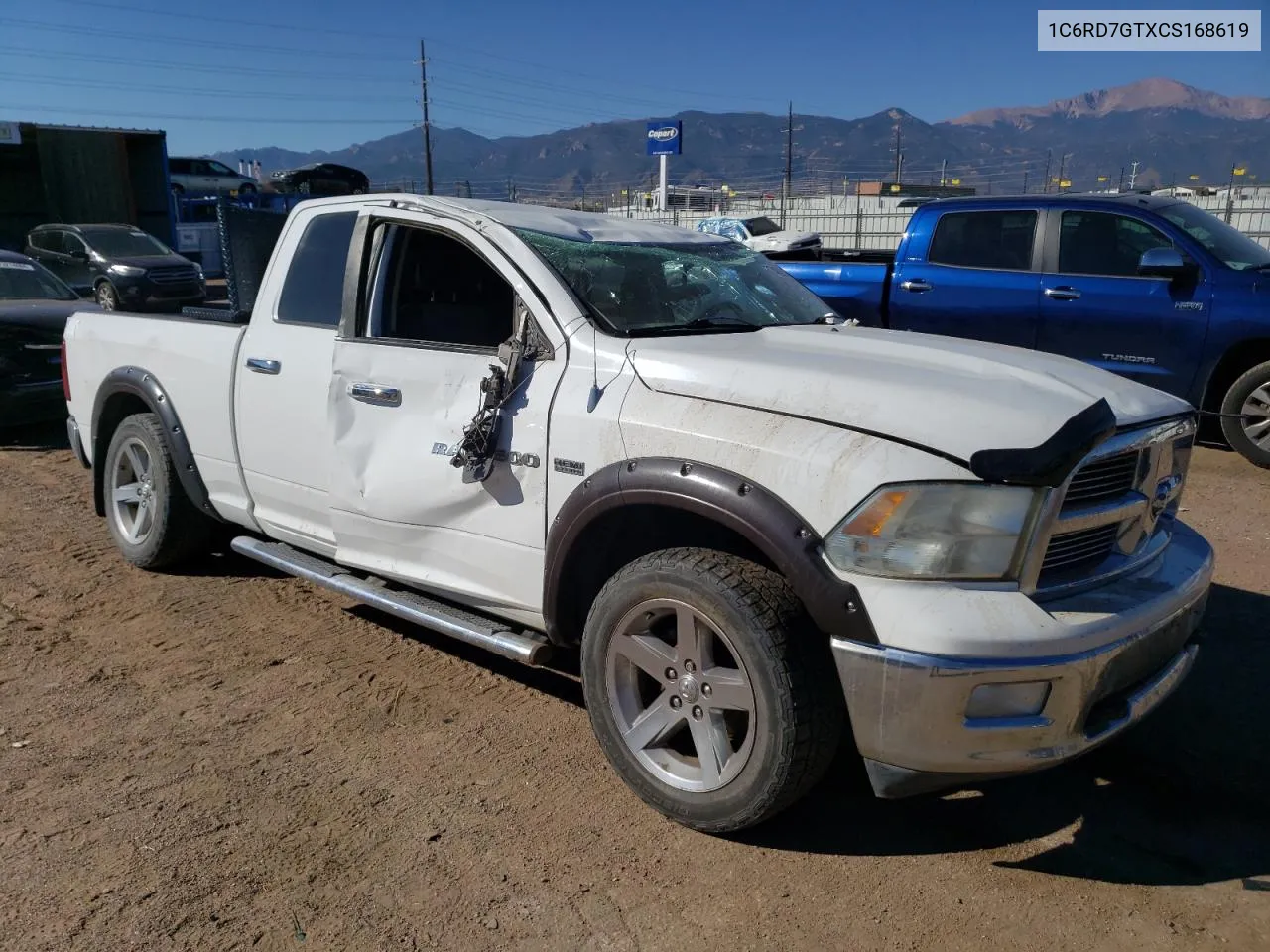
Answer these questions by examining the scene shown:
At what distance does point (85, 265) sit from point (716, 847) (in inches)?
759

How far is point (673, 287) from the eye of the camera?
12.4ft

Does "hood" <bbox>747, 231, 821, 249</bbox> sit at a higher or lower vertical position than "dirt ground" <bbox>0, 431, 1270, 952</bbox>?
higher

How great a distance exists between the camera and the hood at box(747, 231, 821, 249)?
21552 mm

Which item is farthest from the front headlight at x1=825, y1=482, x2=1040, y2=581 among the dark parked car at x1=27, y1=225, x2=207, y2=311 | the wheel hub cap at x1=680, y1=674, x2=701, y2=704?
the dark parked car at x1=27, y1=225, x2=207, y2=311

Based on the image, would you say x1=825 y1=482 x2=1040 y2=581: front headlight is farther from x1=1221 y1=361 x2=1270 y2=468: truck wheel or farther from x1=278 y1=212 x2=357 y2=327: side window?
x1=1221 y1=361 x2=1270 y2=468: truck wheel

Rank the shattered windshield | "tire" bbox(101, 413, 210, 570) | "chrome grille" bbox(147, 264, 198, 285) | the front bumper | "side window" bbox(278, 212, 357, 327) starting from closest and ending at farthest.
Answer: the front bumper
the shattered windshield
"side window" bbox(278, 212, 357, 327)
"tire" bbox(101, 413, 210, 570)
"chrome grille" bbox(147, 264, 198, 285)

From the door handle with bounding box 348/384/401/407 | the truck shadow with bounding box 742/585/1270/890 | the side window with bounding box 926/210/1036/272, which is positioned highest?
the side window with bounding box 926/210/1036/272

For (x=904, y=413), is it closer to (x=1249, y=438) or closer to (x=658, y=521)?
(x=658, y=521)

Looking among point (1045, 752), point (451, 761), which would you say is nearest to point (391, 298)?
point (451, 761)

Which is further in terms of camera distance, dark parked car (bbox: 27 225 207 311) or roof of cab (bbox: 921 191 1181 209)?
dark parked car (bbox: 27 225 207 311)

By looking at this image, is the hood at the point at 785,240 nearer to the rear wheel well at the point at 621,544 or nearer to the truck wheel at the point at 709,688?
the rear wheel well at the point at 621,544

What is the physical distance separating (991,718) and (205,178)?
127ft

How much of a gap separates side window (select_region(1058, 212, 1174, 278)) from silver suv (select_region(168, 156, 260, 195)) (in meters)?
32.5

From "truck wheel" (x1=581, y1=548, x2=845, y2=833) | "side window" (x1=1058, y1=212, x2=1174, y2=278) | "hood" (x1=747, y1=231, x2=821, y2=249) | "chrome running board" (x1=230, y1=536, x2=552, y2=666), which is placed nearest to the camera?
"truck wheel" (x1=581, y1=548, x2=845, y2=833)
